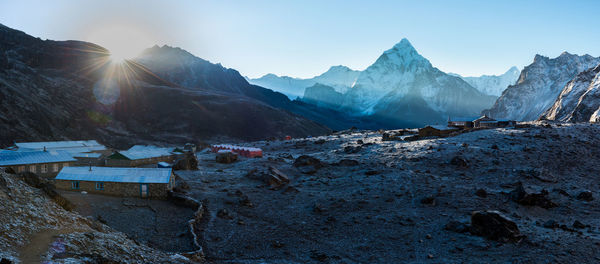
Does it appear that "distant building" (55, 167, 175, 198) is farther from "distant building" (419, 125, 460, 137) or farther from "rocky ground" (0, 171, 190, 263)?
"distant building" (419, 125, 460, 137)

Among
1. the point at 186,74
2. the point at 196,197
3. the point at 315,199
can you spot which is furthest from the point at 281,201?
the point at 186,74

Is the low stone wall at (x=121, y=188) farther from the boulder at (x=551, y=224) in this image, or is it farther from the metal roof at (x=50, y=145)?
the boulder at (x=551, y=224)

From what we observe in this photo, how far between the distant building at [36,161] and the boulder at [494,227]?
1513 inches

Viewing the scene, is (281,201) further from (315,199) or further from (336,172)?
(336,172)

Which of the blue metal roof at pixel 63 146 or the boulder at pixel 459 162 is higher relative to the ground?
the boulder at pixel 459 162

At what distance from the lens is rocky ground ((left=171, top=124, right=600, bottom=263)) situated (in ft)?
69.4

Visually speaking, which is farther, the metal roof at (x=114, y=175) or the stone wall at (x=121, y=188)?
the metal roof at (x=114, y=175)

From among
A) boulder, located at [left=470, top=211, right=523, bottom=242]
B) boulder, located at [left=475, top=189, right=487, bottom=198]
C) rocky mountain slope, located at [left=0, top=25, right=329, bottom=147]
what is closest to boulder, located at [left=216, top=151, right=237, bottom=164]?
boulder, located at [left=475, top=189, right=487, bottom=198]

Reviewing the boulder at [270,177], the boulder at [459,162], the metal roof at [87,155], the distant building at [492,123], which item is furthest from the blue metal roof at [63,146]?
the distant building at [492,123]

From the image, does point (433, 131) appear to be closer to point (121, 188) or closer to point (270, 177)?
point (270, 177)

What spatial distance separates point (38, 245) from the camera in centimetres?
1166

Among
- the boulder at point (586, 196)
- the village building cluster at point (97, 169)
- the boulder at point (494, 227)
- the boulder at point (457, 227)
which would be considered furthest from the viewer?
the village building cluster at point (97, 169)

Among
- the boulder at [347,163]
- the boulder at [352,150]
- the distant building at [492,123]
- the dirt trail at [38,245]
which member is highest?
the distant building at [492,123]

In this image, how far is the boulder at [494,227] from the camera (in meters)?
21.6
